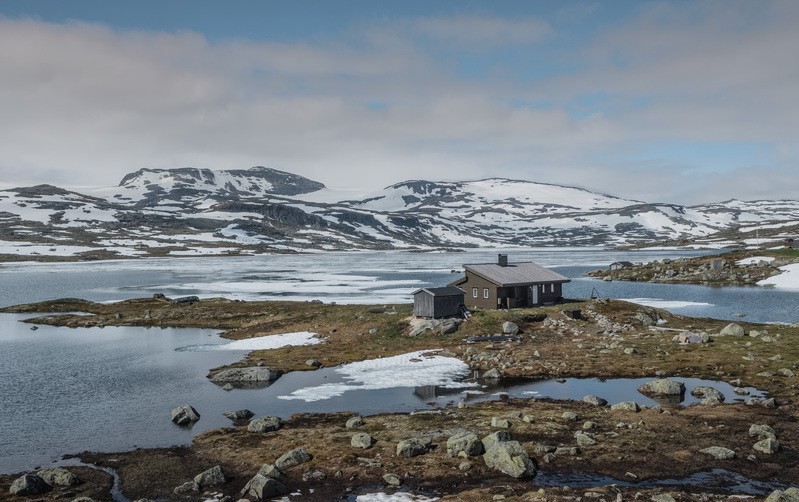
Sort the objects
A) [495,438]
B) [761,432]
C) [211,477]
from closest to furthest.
A: [211,477] < [495,438] < [761,432]

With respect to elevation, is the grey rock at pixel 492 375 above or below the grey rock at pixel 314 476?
above

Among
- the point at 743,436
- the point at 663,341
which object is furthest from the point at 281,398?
the point at 663,341

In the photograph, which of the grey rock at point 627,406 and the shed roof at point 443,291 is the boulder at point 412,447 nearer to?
the grey rock at point 627,406

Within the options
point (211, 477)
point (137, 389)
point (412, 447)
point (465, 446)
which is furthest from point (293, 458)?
point (137, 389)

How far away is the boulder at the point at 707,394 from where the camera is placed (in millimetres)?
37062

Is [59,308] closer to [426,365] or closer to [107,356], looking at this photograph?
[107,356]

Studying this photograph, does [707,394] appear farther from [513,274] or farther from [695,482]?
[513,274]

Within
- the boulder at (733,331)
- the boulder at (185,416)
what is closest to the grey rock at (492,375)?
the boulder at (185,416)

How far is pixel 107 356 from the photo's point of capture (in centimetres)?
6053

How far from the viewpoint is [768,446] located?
2755cm

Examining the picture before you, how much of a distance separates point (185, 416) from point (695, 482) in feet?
97.3

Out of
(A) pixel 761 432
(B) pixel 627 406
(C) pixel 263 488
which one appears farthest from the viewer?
(B) pixel 627 406

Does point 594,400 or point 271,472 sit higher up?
point 594,400

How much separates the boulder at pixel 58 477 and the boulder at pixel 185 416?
9.28m
